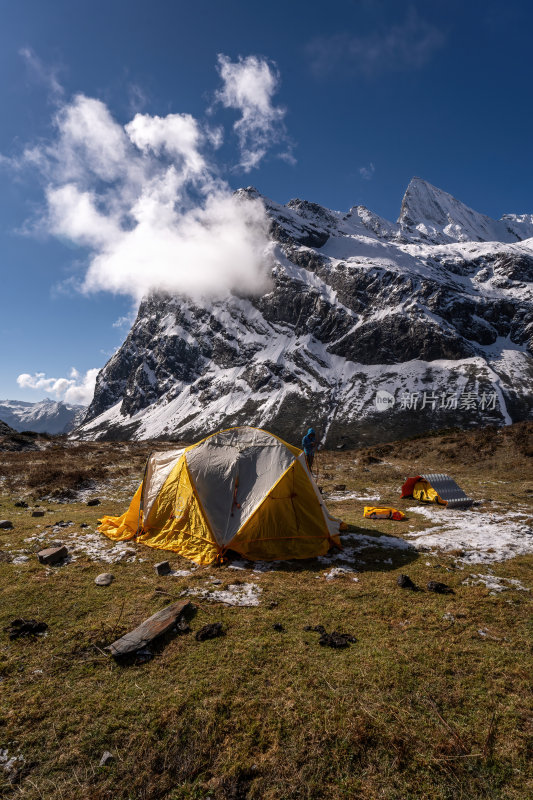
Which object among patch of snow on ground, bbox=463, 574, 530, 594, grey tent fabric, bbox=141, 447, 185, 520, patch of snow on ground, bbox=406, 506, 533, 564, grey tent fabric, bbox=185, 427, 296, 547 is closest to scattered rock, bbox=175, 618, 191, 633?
grey tent fabric, bbox=185, 427, 296, 547

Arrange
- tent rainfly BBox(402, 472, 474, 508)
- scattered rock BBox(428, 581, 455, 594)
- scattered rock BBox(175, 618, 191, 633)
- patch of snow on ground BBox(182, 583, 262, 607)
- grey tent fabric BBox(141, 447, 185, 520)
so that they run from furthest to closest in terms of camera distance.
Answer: tent rainfly BBox(402, 472, 474, 508) → grey tent fabric BBox(141, 447, 185, 520) → scattered rock BBox(428, 581, 455, 594) → patch of snow on ground BBox(182, 583, 262, 607) → scattered rock BBox(175, 618, 191, 633)

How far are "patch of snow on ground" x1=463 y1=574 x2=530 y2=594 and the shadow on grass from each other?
1769 mm

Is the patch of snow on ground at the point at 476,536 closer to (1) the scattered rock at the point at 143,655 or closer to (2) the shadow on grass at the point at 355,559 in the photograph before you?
(2) the shadow on grass at the point at 355,559

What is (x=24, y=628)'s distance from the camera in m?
6.79

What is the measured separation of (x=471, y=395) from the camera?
136 metres

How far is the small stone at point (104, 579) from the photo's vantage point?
29.2ft

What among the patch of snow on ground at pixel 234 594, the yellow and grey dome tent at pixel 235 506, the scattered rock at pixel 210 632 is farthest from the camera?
the yellow and grey dome tent at pixel 235 506

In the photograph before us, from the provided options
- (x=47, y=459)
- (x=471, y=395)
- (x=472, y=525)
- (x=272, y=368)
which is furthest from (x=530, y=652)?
(x=272, y=368)

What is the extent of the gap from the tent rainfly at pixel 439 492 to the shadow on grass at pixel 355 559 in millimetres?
6085

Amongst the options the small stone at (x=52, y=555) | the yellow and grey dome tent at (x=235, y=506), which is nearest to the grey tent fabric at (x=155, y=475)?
the yellow and grey dome tent at (x=235, y=506)

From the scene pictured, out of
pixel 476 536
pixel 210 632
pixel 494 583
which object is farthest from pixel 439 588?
pixel 210 632

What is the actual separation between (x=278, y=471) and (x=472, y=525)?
8722mm

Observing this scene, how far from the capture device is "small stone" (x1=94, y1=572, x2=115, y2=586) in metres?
8.90

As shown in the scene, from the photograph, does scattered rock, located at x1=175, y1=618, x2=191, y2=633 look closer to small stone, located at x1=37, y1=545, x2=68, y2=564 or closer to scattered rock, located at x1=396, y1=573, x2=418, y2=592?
small stone, located at x1=37, y1=545, x2=68, y2=564
